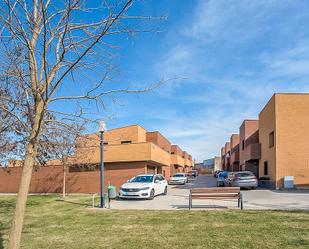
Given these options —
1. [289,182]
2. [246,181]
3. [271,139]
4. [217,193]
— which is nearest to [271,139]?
[271,139]

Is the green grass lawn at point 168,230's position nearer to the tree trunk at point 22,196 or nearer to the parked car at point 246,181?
the tree trunk at point 22,196

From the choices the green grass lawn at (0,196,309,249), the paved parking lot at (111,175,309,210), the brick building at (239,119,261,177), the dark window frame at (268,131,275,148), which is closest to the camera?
the green grass lawn at (0,196,309,249)

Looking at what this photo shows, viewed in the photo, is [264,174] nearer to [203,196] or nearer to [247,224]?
[203,196]

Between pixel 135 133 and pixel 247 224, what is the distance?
2458 centimetres

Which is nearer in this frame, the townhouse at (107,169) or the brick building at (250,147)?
the townhouse at (107,169)

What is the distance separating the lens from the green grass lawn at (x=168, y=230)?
8156 mm

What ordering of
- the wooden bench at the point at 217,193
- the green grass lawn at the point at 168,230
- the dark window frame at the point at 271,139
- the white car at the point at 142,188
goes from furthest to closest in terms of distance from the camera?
the dark window frame at the point at 271,139
the white car at the point at 142,188
the wooden bench at the point at 217,193
the green grass lawn at the point at 168,230

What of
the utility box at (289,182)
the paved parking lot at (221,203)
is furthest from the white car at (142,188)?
the utility box at (289,182)

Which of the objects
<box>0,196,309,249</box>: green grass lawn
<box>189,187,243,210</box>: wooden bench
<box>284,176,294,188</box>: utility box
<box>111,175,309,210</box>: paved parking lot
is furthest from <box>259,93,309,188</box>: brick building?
<box>0,196,309,249</box>: green grass lawn

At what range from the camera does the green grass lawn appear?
26.8 ft

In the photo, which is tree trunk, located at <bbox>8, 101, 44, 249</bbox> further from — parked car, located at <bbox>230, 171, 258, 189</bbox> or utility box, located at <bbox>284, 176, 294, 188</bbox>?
utility box, located at <bbox>284, 176, 294, 188</bbox>

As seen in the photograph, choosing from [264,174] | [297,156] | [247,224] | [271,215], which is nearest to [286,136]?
[297,156]

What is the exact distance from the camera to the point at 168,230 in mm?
9742

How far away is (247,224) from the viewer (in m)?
10.2
